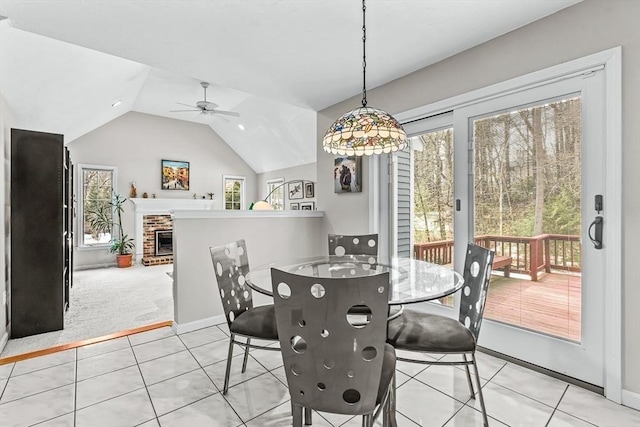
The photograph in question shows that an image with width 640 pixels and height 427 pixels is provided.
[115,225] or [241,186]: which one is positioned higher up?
[241,186]

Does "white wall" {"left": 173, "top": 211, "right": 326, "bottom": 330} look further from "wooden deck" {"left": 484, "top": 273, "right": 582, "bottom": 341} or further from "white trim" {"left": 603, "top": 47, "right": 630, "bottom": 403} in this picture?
"white trim" {"left": 603, "top": 47, "right": 630, "bottom": 403}

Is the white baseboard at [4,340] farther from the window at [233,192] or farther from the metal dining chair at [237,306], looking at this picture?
the window at [233,192]

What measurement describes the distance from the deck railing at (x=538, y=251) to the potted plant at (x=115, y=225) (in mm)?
6731

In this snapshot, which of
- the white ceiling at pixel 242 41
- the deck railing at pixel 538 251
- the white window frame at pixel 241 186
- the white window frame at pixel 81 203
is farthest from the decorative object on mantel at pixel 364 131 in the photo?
the white window frame at pixel 241 186

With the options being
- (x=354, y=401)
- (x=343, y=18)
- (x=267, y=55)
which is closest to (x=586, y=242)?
(x=354, y=401)

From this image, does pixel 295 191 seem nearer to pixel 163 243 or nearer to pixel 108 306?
pixel 163 243

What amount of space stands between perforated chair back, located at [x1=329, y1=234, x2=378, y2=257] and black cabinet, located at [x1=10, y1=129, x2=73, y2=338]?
260 cm

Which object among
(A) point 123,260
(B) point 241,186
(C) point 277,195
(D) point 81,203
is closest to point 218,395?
(A) point 123,260

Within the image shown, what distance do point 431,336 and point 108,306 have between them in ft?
12.7

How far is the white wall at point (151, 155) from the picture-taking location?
21.3 ft

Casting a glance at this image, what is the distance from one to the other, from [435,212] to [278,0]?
2075 mm

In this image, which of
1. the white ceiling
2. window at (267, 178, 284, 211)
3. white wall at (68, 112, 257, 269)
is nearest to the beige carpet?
white wall at (68, 112, 257, 269)

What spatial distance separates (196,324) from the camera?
2998 mm

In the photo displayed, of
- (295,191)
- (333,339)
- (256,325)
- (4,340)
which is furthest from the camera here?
(295,191)
